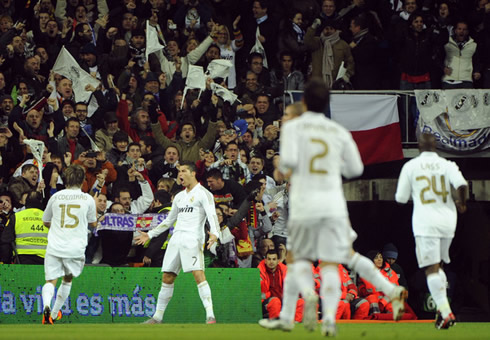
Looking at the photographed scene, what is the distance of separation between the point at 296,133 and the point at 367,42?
13.0 m

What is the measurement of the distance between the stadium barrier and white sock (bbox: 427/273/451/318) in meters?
5.31

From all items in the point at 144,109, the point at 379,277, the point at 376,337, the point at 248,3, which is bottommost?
the point at 376,337

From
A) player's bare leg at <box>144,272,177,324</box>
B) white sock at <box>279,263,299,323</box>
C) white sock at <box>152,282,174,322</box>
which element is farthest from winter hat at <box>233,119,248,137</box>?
white sock at <box>279,263,299,323</box>

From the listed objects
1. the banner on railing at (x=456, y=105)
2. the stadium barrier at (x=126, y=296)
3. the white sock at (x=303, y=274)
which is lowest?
the stadium barrier at (x=126, y=296)

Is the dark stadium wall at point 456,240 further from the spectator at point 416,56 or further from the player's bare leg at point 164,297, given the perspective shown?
the player's bare leg at point 164,297

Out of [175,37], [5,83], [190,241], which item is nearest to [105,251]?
[190,241]

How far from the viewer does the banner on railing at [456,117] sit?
20.1 meters

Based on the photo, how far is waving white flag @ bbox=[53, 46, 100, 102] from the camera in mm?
20328

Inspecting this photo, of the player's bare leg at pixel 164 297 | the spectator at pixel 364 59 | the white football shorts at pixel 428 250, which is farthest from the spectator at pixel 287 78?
the white football shorts at pixel 428 250

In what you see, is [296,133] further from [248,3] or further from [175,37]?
[248,3]

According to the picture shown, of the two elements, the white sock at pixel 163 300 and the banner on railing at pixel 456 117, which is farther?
the banner on railing at pixel 456 117

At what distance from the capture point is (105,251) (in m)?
17.0

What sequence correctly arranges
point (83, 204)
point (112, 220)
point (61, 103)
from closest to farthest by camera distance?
1. point (83, 204)
2. point (112, 220)
3. point (61, 103)

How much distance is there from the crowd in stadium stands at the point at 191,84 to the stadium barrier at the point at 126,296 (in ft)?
1.35
